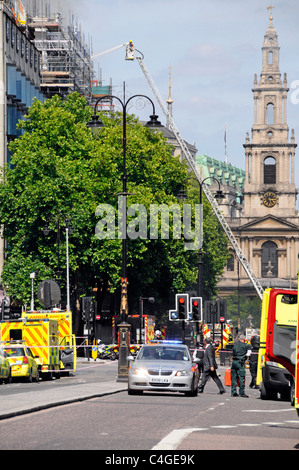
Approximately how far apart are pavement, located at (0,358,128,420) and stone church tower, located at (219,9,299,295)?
11841cm

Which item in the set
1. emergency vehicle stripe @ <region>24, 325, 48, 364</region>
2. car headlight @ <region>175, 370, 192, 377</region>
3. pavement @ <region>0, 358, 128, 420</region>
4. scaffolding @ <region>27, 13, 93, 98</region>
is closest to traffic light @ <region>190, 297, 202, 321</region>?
emergency vehicle stripe @ <region>24, 325, 48, 364</region>

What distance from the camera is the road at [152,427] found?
13539 mm

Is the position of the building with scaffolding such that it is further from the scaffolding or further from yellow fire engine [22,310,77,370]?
yellow fire engine [22,310,77,370]

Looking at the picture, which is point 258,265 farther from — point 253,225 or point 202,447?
point 202,447

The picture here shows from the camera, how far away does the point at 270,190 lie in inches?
5822

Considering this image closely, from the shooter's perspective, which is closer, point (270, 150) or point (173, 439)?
point (173, 439)

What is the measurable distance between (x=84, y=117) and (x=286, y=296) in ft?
154

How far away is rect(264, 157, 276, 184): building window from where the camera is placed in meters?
148

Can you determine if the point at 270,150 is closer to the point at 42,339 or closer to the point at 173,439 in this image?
the point at 42,339

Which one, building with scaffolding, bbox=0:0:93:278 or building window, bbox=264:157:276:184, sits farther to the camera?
building window, bbox=264:157:276:184

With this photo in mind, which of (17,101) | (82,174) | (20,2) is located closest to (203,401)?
(82,174)

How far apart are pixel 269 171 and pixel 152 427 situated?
134 meters

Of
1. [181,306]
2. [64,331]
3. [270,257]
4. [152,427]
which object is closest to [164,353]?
[152,427]
